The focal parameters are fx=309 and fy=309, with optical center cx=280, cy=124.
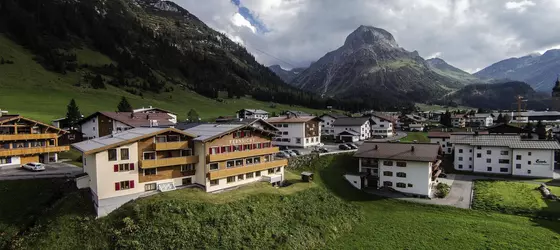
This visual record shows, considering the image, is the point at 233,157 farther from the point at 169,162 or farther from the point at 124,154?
the point at 124,154

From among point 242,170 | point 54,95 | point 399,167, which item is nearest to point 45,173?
point 242,170

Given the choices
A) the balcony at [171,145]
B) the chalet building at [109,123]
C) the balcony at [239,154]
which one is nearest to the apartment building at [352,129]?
the balcony at [239,154]

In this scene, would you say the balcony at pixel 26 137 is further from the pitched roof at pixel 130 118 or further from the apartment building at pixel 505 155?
the apartment building at pixel 505 155

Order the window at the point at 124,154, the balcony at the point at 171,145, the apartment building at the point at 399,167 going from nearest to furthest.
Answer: the window at the point at 124,154 < the balcony at the point at 171,145 < the apartment building at the point at 399,167

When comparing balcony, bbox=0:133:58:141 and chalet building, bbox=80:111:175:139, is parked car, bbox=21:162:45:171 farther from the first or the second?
chalet building, bbox=80:111:175:139

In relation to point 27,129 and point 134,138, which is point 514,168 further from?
point 27,129

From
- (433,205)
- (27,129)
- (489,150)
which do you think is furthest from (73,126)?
(489,150)

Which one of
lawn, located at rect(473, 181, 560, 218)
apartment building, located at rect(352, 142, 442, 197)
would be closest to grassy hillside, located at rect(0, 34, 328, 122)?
apartment building, located at rect(352, 142, 442, 197)
